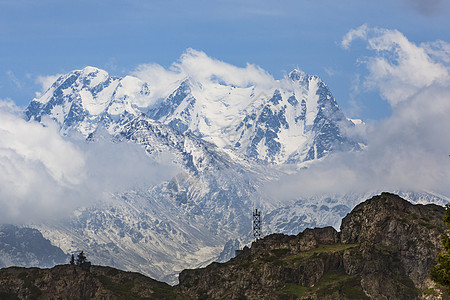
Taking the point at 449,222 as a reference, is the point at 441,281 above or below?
below

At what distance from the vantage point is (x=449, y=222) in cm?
14788

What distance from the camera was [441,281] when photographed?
491 ft

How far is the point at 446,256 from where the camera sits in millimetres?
150125

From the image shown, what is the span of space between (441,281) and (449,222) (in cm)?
1097

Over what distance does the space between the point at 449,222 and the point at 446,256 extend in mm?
6713

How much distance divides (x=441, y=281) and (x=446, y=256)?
4.57 meters
